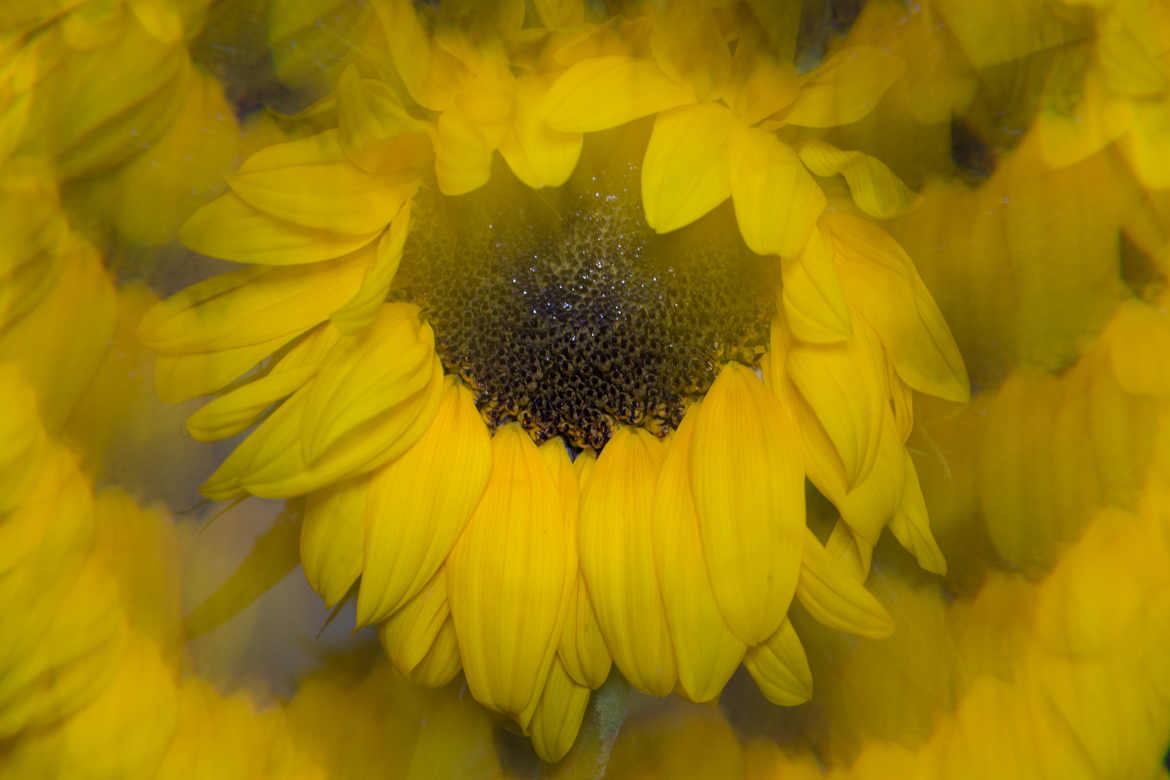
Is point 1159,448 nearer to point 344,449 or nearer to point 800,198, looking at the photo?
point 800,198

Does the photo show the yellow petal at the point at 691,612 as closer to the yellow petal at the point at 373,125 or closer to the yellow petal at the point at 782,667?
the yellow petal at the point at 782,667

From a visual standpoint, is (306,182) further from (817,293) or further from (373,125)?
(817,293)

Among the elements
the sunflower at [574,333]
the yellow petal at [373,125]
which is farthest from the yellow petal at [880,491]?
the yellow petal at [373,125]

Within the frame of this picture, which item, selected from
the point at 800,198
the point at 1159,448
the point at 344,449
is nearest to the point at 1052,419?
the point at 1159,448

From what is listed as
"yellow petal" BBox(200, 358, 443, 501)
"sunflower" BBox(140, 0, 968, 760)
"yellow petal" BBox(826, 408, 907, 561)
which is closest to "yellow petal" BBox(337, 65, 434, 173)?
"sunflower" BBox(140, 0, 968, 760)

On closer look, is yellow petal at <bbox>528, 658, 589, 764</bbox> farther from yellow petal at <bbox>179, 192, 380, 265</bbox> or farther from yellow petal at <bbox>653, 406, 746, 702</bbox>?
yellow petal at <bbox>179, 192, 380, 265</bbox>

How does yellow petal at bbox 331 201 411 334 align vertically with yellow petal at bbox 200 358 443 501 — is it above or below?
above
